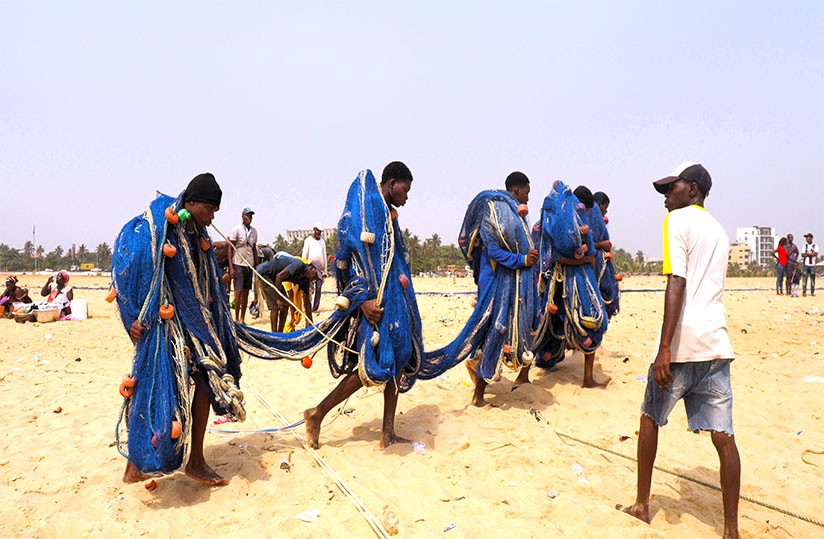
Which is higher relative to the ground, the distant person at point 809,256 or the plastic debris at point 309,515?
the distant person at point 809,256

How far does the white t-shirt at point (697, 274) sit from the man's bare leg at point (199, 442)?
2.83m

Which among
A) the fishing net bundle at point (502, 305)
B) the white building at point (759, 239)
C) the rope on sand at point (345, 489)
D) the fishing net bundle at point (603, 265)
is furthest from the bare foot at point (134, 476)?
the white building at point (759, 239)

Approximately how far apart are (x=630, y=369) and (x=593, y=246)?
5.88 ft

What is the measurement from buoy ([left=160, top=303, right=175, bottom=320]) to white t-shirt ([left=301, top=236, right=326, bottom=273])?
7.21 meters

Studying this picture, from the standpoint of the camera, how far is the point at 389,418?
13.7 ft

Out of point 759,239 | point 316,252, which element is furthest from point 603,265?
point 759,239

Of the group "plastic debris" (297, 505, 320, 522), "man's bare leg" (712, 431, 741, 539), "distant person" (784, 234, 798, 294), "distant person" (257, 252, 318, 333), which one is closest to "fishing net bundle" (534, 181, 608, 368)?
"man's bare leg" (712, 431, 741, 539)

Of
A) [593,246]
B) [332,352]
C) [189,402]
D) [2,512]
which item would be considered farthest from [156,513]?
[593,246]

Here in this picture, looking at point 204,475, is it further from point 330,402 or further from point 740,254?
point 740,254

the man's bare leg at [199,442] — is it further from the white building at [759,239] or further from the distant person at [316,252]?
the white building at [759,239]

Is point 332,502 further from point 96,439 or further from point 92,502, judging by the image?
point 96,439

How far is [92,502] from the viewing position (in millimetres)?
3311

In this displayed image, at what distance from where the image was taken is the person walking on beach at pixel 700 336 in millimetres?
2809

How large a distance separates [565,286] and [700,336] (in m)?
2.80
